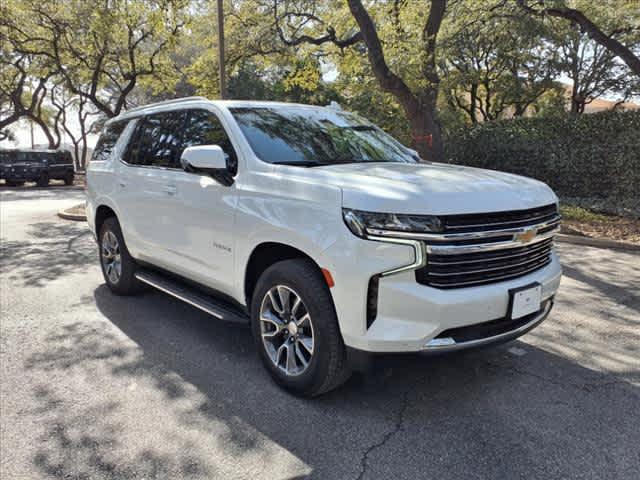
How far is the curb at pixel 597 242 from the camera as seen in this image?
24.8 feet

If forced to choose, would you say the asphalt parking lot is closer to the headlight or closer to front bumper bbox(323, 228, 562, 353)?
front bumper bbox(323, 228, 562, 353)

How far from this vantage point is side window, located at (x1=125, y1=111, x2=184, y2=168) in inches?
168

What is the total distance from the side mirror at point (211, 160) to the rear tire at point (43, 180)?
22861 millimetres

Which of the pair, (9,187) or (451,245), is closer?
(451,245)

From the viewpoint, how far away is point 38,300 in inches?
209

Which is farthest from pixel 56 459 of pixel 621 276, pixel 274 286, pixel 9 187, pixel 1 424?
pixel 9 187

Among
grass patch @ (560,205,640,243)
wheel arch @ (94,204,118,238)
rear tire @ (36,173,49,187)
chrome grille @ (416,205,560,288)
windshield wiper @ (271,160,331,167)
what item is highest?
windshield wiper @ (271,160,331,167)

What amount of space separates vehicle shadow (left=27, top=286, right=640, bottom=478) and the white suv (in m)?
0.31

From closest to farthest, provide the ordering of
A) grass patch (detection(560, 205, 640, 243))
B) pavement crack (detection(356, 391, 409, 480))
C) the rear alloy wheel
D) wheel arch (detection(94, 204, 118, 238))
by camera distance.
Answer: pavement crack (detection(356, 391, 409, 480)) → the rear alloy wheel → wheel arch (detection(94, 204, 118, 238)) → grass patch (detection(560, 205, 640, 243))

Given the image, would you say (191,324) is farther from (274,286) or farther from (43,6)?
(43,6)

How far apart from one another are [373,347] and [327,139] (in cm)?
185

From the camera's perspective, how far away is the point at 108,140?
5.51 meters

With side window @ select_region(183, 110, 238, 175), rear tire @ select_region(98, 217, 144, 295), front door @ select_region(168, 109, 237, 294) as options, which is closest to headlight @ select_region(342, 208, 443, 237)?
front door @ select_region(168, 109, 237, 294)

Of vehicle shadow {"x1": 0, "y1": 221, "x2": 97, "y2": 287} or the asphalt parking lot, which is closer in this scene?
the asphalt parking lot
